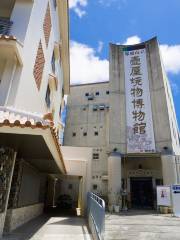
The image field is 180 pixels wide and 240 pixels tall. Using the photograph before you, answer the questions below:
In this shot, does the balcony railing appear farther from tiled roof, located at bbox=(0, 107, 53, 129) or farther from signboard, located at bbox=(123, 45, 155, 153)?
signboard, located at bbox=(123, 45, 155, 153)

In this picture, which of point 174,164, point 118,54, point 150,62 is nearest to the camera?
point 174,164

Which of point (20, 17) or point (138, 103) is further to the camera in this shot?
point (138, 103)

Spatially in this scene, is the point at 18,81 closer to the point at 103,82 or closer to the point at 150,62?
the point at 150,62

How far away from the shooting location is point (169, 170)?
18.8m

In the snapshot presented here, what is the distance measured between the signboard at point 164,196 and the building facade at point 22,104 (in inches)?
390

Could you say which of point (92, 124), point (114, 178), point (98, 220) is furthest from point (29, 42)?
point (92, 124)

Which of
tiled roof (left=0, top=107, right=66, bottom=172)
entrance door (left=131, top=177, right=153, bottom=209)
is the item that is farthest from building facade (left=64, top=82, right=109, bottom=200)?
tiled roof (left=0, top=107, right=66, bottom=172)

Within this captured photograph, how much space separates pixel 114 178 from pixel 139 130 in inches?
197

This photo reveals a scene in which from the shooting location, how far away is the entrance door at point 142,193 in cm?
2199

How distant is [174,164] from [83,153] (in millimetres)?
8190

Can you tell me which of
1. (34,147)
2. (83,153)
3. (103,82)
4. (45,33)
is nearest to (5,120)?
(34,147)

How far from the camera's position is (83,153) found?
16.9m

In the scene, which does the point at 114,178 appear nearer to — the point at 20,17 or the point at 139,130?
the point at 139,130

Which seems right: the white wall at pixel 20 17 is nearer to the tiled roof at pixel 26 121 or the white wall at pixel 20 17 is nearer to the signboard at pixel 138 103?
the tiled roof at pixel 26 121
